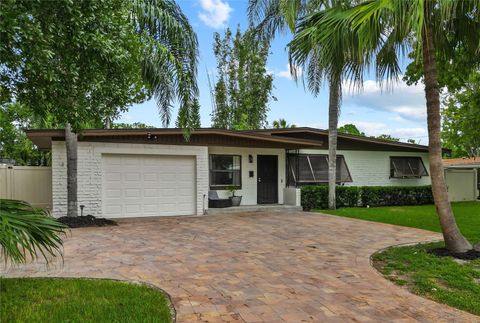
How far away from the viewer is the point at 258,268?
6.18m

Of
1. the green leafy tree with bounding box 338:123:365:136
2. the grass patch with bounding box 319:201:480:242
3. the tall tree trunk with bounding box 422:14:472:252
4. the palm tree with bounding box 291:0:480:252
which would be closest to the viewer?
the palm tree with bounding box 291:0:480:252

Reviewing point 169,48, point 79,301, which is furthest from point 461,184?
point 79,301

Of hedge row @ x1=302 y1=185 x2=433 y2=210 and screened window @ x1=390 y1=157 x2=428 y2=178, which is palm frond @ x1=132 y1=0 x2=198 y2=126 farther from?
screened window @ x1=390 y1=157 x2=428 y2=178

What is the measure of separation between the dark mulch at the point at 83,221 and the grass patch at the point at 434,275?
7.15m

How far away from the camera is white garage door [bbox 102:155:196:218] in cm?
1222

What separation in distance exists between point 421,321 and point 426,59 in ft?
15.5

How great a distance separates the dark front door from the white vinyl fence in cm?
777

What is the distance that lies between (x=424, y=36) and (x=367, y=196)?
1034 cm

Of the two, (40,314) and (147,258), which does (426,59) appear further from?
(40,314)

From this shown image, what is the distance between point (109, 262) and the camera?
6422 millimetres

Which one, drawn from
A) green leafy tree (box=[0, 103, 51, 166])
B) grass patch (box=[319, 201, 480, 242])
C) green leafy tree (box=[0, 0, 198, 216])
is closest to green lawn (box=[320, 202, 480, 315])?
grass patch (box=[319, 201, 480, 242])

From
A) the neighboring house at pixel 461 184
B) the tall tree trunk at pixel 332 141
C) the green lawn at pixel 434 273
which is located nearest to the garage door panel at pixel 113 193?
the tall tree trunk at pixel 332 141

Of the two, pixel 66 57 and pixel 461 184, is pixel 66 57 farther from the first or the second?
pixel 461 184

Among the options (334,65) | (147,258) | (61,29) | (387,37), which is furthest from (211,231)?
(61,29)
